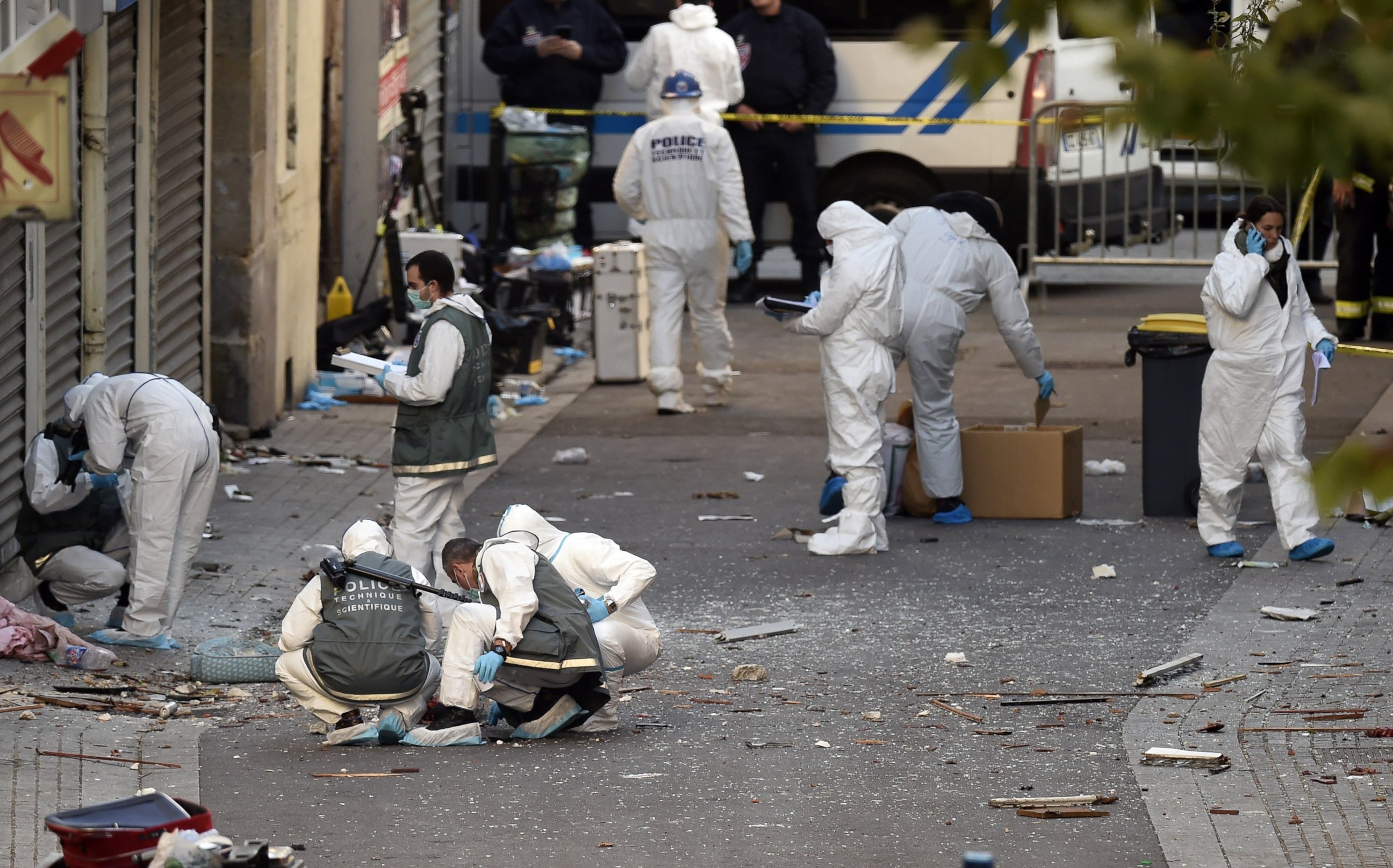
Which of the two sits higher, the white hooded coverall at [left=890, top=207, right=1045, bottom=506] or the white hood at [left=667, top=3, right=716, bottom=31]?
the white hood at [left=667, top=3, right=716, bottom=31]

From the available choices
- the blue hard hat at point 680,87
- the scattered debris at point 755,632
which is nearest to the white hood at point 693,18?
the blue hard hat at point 680,87

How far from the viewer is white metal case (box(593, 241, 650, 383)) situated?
13875 millimetres

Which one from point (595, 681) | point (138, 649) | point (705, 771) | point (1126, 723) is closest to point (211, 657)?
point (138, 649)

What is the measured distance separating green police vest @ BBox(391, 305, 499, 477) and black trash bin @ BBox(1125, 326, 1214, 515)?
349cm

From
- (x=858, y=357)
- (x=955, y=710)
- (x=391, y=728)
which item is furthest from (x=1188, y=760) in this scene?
(x=858, y=357)

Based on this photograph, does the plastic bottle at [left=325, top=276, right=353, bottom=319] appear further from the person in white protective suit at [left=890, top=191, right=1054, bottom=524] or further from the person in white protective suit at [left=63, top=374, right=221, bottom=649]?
the person in white protective suit at [left=63, top=374, right=221, bottom=649]

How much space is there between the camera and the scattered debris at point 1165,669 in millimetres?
7137

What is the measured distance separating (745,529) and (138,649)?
3.44 meters

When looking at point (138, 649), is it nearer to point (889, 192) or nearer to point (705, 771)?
point (705, 771)

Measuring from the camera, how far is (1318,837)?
540cm

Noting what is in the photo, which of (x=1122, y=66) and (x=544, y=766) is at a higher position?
(x=1122, y=66)

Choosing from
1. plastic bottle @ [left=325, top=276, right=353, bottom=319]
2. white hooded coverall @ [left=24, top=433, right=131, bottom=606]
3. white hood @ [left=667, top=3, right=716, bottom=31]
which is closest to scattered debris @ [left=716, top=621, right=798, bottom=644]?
white hooded coverall @ [left=24, top=433, right=131, bottom=606]

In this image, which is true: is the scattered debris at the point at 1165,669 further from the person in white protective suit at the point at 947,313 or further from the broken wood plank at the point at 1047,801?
the person in white protective suit at the point at 947,313

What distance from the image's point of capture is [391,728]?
6.47 m
